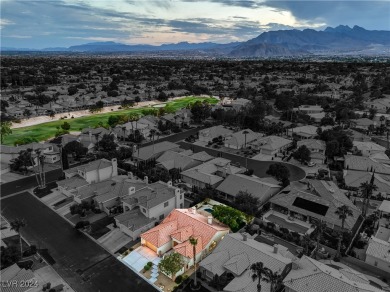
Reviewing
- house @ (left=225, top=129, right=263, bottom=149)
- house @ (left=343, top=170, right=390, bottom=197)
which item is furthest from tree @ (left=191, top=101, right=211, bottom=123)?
house @ (left=343, top=170, right=390, bottom=197)

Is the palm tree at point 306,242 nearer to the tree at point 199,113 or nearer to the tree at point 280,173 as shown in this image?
the tree at point 280,173

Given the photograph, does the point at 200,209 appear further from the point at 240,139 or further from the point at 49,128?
the point at 49,128

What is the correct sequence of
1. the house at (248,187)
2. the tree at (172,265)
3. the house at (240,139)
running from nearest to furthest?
1. the tree at (172,265)
2. the house at (248,187)
3. the house at (240,139)

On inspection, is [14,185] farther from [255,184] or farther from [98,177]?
[255,184]

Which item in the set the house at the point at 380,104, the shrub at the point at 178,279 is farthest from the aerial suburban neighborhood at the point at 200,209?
the house at the point at 380,104

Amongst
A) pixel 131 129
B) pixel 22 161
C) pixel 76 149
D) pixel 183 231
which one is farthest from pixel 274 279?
pixel 131 129

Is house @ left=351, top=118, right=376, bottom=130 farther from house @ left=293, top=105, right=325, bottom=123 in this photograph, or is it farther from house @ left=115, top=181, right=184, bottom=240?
house @ left=115, top=181, right=184, bottom=240

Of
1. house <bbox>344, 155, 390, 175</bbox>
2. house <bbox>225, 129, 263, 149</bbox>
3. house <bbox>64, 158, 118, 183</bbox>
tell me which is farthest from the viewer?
house <bbox>225, 129, 263, 149</bbox>
